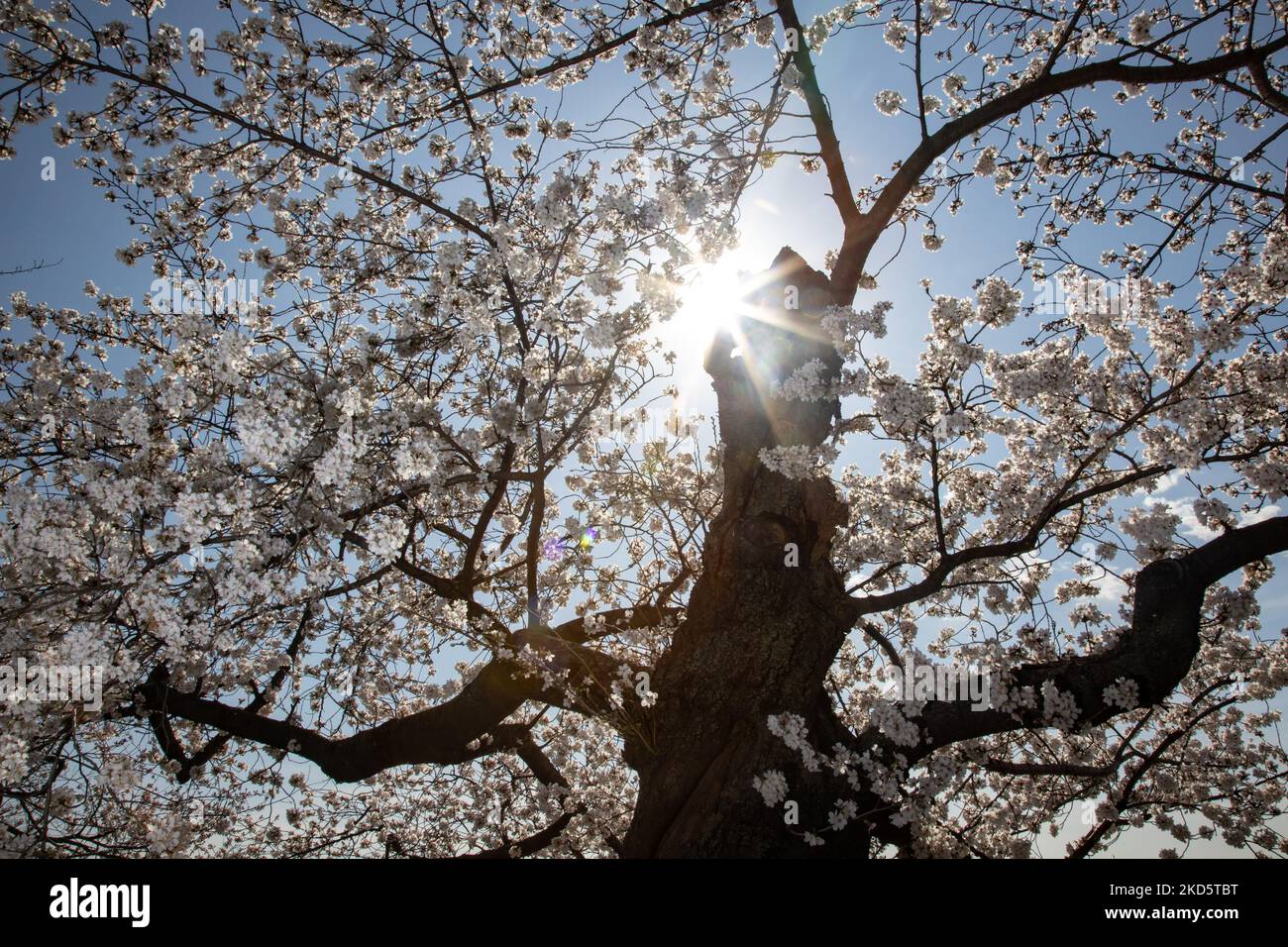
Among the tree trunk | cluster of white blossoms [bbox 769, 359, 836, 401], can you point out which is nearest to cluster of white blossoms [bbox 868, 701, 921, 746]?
the tree trunk

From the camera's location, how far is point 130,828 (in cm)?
531

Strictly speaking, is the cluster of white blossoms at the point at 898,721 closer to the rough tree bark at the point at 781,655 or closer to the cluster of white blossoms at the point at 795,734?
the rough tree bark at the point at 781,655

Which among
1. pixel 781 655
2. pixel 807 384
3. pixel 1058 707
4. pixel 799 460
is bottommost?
pixel 1058 707

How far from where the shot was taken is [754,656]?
4230 mm

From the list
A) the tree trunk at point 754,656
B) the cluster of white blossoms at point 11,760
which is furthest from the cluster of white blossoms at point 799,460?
the cluster of white blossoms at point 11,760

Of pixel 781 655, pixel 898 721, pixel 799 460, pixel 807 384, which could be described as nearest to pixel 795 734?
pixel 781 655

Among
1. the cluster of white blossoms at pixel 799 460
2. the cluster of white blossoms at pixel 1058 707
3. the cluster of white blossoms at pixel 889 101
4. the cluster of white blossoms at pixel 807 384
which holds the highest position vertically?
the cluster of white blossoms at pixel 889 101

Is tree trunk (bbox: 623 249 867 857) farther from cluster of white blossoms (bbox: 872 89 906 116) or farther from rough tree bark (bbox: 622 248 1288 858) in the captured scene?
cluster of white blossoms (bbox: 872 89 906 116)

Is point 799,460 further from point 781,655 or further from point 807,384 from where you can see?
point 781,655

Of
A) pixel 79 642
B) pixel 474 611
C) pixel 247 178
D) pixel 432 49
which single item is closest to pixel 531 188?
pixel 432 49

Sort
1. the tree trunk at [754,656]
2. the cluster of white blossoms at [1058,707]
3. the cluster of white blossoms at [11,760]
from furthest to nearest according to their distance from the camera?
1. the cluster of white blossoms at [1058,707]
2. the tree trunk at [754,656]
3. the cluster of white blossoms at [11,760]

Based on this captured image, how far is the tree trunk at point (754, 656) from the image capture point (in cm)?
389
